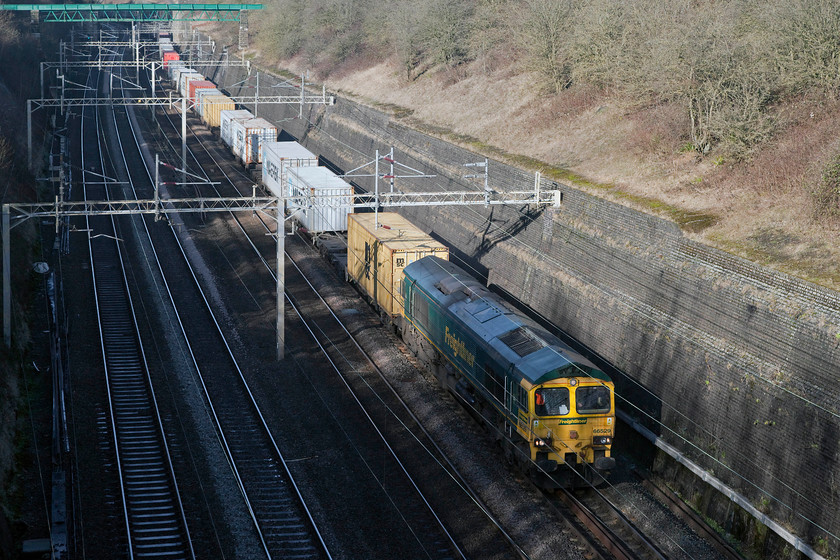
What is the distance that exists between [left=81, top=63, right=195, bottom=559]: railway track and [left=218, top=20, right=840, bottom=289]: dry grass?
15.0m

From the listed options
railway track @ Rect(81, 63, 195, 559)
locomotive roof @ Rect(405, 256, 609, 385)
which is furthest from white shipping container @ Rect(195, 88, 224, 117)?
locomotive roof @ Rect(405, 256, 609, 385)

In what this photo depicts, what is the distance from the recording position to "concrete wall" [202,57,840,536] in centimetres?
1817

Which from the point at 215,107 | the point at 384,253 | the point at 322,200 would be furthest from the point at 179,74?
the point at 384,253

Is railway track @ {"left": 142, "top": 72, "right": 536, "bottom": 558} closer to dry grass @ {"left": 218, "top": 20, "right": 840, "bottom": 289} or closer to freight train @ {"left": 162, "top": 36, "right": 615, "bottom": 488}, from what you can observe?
freight train @ {"left": 162, "top": 36, "right": 615, "bottom": 488}

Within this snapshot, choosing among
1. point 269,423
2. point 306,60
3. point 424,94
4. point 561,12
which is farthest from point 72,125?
point 269,423

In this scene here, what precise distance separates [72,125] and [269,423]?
52.8 m

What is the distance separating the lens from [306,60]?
260ft

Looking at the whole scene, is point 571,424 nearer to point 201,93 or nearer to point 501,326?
point 501,326

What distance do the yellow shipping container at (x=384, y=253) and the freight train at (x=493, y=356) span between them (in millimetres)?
37

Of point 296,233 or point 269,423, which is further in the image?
point 296,233

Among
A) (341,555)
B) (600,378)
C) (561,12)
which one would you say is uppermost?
(561,12)

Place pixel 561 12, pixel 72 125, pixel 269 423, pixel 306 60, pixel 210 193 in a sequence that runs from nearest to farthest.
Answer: pixel 269 423 → pixel 561 12 → pixel 210 193 → pixel 72 125 → pixel 306 60

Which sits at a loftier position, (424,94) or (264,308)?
(424,94)

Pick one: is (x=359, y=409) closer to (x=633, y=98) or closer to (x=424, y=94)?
(x=633, y=98)
